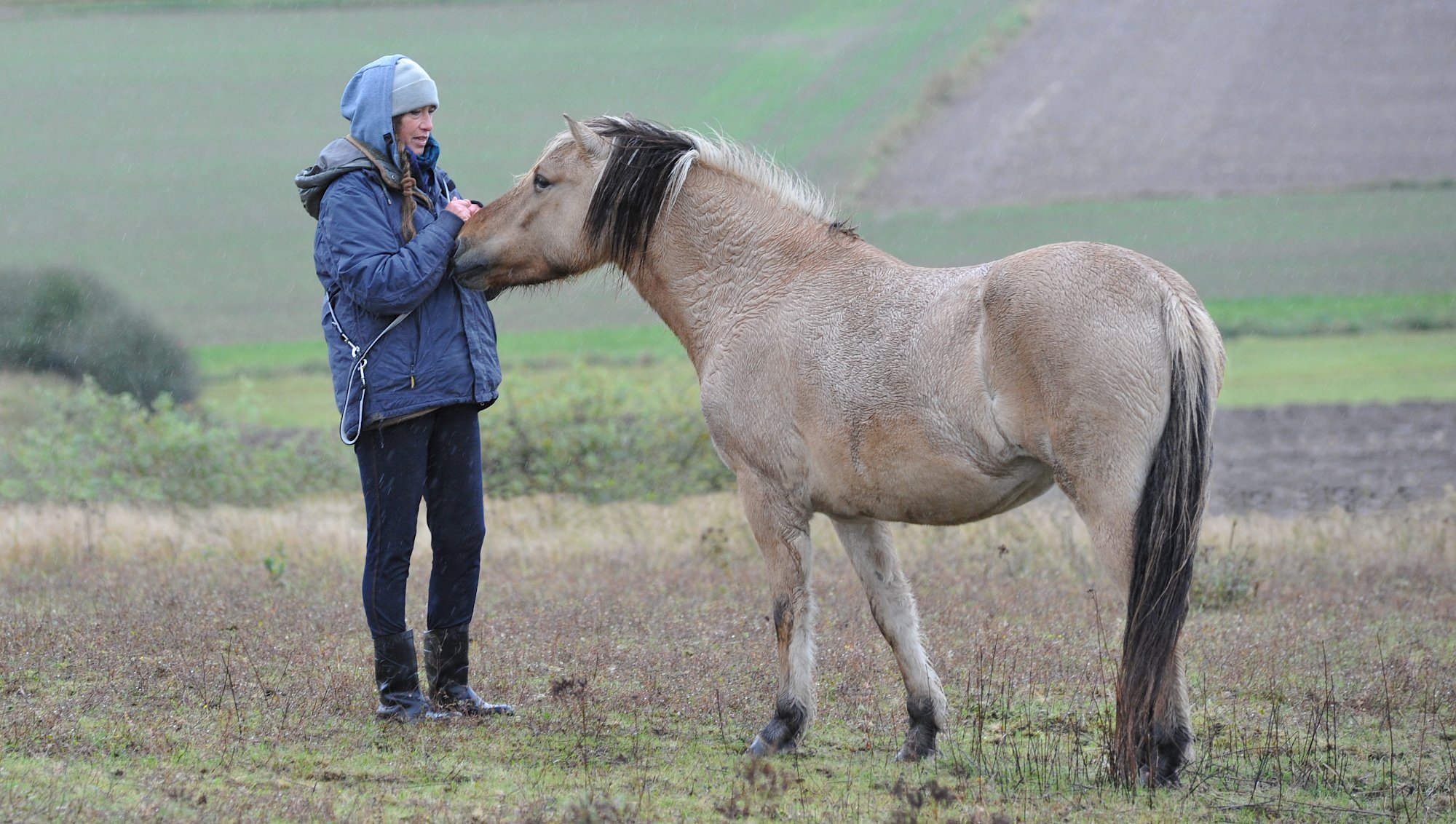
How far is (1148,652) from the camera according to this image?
170 inches

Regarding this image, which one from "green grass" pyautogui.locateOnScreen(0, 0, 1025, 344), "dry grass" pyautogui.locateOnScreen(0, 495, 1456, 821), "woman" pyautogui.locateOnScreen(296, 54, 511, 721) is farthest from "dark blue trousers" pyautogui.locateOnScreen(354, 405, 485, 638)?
"green grass" pyautogui.locateOnScreen(0, 0, 1025, 344)

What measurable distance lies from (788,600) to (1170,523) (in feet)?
5.43

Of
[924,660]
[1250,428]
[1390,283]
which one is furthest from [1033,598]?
[1390,283]

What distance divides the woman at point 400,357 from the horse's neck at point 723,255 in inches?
33.4

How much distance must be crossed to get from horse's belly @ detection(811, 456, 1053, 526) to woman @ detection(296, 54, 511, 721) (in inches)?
64.1

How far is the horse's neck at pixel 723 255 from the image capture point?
17.5ft

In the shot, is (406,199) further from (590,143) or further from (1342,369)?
(1342,369)

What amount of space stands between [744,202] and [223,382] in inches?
790

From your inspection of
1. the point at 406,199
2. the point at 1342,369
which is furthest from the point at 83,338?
the point at 1342,369

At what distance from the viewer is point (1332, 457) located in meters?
14.8

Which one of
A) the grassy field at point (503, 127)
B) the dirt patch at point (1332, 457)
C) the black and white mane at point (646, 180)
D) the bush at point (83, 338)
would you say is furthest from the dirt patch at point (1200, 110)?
the black and white mane at point (646, 180)

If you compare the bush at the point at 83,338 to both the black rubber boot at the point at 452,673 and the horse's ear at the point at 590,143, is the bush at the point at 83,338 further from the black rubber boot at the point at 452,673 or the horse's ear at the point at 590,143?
the horse's ear at the point at 590,143

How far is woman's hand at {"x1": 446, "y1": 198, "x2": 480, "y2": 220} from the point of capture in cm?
557

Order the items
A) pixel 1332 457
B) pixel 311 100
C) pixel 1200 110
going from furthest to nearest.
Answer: pixel 311 100
pixel 1200 110
pixel 1332 457
